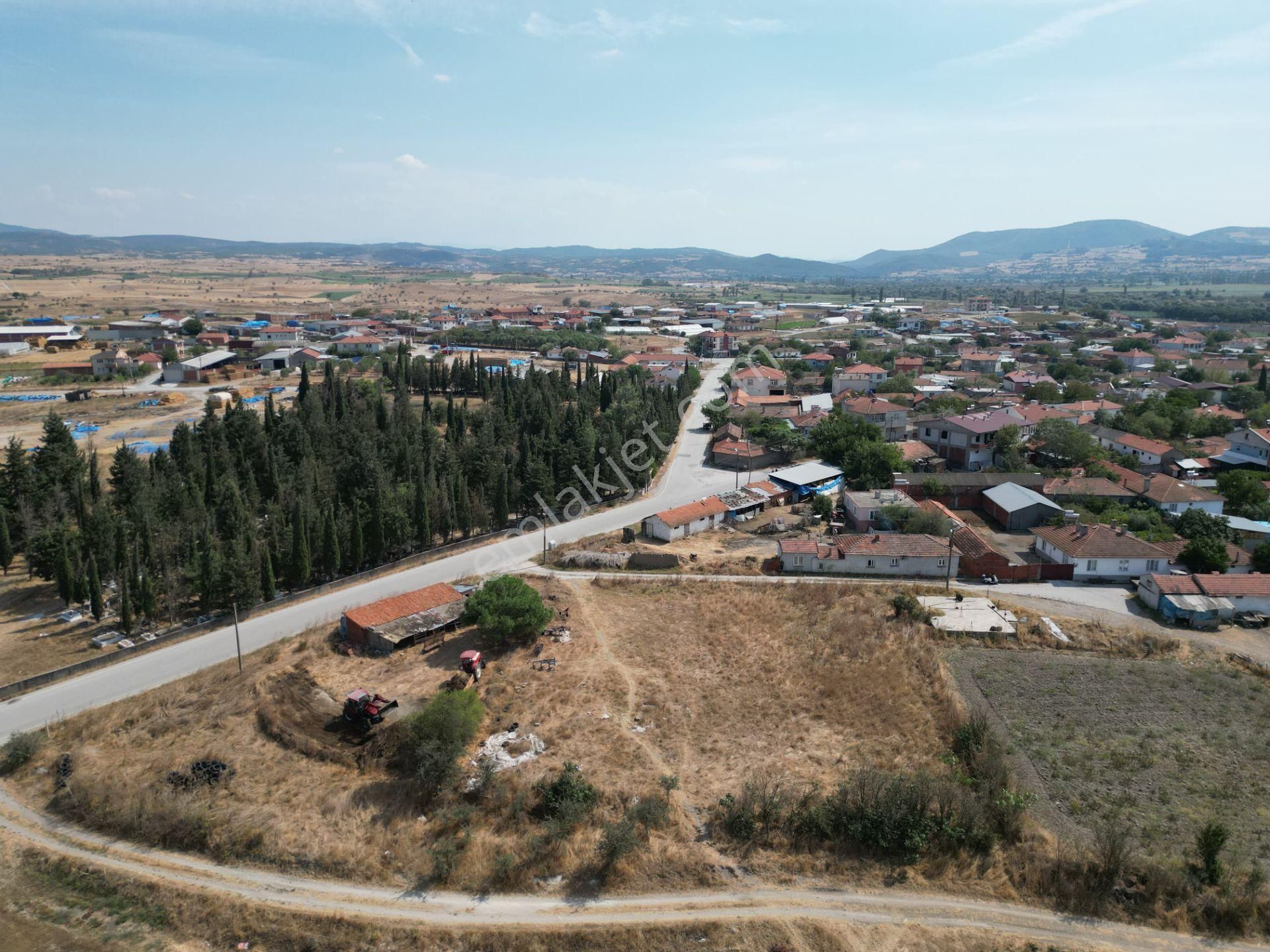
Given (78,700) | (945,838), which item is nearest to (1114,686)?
(945,838)

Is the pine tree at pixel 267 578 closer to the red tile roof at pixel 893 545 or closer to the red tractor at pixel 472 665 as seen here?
the red tractor at pixel 472 665

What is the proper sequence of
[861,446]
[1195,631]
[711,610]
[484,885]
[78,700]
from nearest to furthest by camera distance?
[484,885] → [78,700] → [1195,631] → [711,610] → [861,446]

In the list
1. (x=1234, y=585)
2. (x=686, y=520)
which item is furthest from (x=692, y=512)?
(x=1234, y=585)

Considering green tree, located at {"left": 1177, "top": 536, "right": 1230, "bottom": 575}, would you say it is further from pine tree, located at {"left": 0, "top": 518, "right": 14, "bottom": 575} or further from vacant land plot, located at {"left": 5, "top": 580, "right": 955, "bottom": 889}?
pine tree, located at {"left": 0, "top": 518, "right": 14, "bottom": 575}

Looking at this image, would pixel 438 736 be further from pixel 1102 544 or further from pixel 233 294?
pixel 233 294

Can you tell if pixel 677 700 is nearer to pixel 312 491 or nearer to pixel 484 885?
pixel 484 885

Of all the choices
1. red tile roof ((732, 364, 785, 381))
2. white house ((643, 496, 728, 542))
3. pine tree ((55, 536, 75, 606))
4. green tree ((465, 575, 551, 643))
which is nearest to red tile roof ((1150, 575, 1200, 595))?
white house ((643, 496, 728, 542))

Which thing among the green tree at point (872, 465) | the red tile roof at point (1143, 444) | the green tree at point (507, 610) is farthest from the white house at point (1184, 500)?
the green tree at point (507, 610)
